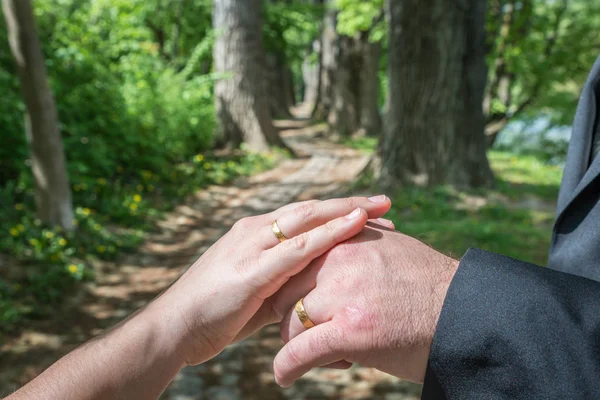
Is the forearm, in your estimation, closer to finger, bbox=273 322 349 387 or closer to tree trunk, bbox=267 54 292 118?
finger, bbox=273 322 349 387

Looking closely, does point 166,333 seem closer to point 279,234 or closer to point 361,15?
point 279,234

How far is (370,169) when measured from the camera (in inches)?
349

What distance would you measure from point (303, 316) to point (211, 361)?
3.01m

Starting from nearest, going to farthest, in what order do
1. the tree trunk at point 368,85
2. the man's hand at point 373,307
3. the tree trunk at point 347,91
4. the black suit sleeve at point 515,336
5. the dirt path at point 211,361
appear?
the black suit sleeve at point 515,336 < the man's hand at point 373,307 < the dirt path at point 211,361 < the tree trunk at point 368,85 < the tree trunk at point 347,91

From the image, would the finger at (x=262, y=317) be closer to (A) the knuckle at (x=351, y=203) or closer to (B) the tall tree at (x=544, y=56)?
(A) the knuckle at (x=351, y=203)

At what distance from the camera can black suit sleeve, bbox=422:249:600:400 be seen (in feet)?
3.68

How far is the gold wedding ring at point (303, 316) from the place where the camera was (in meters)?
1.50

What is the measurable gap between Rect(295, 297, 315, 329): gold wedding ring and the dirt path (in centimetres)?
251

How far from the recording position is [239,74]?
38.8 feet

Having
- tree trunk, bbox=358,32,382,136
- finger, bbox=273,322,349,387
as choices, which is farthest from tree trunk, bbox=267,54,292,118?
finger, bbox=273,322,349,387

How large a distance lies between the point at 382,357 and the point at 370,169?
7.62m

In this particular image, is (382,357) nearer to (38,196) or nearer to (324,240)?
(324,240)

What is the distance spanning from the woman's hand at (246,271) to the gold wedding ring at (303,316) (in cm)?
8

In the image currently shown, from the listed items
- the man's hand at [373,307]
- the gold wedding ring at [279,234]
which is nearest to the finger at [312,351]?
the man's hand at [373,307]
